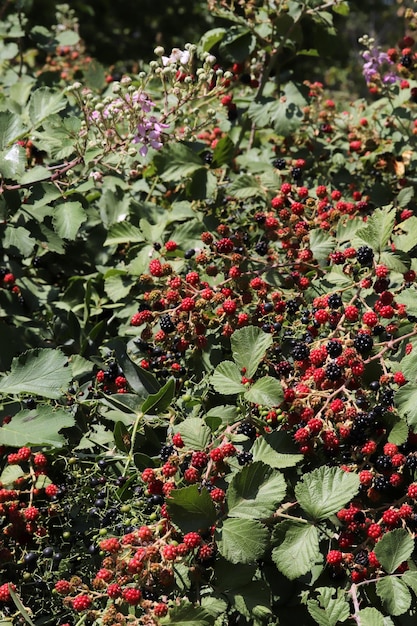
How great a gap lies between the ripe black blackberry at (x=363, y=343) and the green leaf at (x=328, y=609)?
1.89 feet

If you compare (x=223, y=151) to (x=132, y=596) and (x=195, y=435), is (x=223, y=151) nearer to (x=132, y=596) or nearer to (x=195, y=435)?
(x=195, y=435)

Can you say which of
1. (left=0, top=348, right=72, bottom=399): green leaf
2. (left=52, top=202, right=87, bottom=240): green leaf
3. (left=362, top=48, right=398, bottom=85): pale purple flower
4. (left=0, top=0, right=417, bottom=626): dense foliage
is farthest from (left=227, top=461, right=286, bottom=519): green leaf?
(left=362, top=48, right=398, bottom=85): pale purple flower

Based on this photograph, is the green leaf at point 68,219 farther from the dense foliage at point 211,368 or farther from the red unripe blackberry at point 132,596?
the red unripe blackberry at point 132,596

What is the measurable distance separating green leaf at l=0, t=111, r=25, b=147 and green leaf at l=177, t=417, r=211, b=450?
115 cm

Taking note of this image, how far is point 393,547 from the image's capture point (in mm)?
1549

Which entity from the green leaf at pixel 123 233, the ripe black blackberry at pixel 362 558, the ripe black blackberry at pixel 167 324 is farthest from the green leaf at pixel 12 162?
the ripe black blackberry at pixel 362 558

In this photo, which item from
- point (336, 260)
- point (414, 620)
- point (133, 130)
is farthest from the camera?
point (133, 130)

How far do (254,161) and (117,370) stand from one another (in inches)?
46.2

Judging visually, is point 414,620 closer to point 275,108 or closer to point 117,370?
point 117,370

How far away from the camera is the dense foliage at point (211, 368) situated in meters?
1.56

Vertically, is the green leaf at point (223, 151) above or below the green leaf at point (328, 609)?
above

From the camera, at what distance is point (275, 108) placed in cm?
275

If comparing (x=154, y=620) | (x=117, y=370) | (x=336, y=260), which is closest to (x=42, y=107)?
(x=117, y=370)

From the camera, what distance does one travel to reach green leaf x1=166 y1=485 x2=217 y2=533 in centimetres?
147
